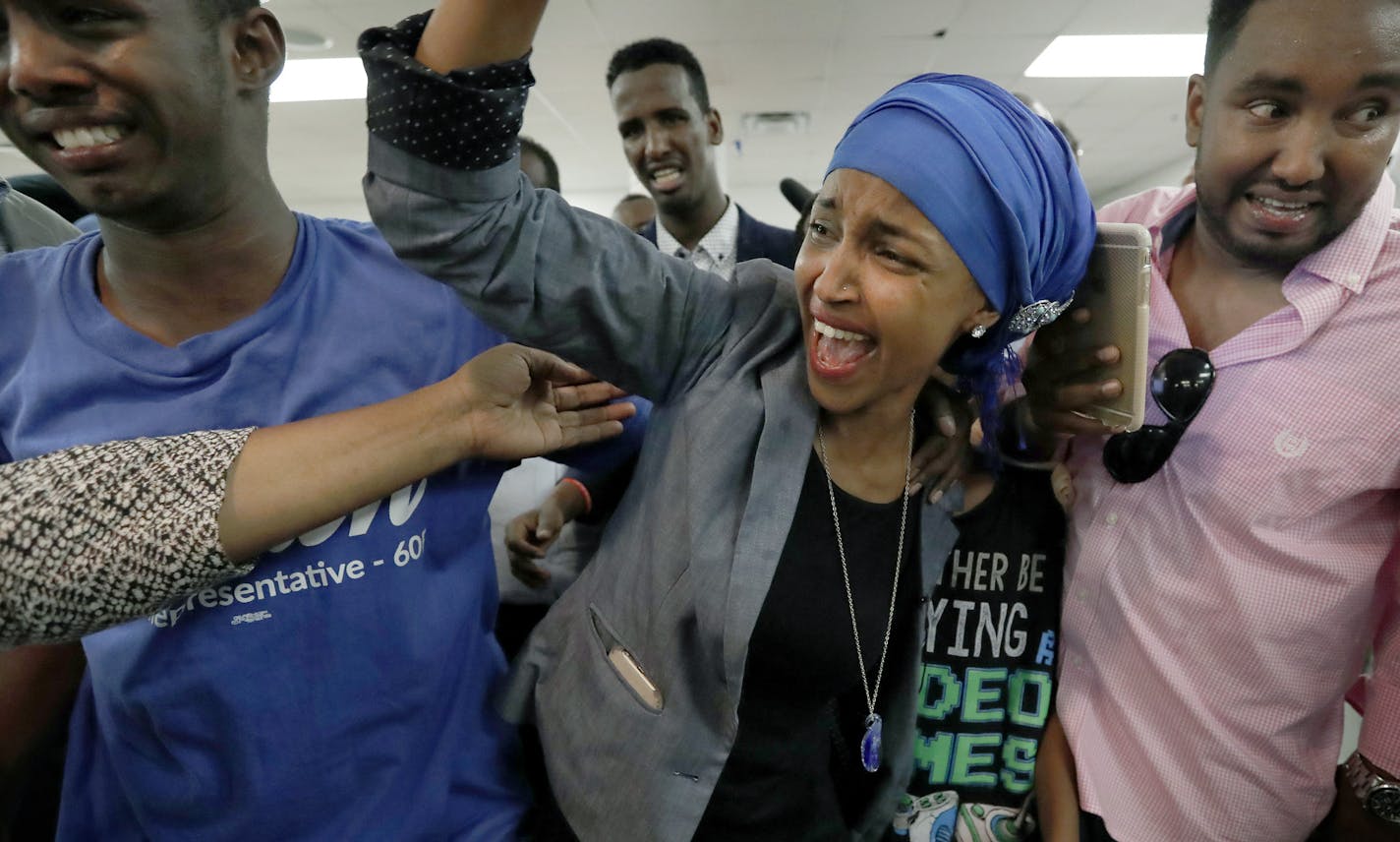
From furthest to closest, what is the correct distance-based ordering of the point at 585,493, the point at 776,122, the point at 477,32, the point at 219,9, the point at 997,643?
1. the point at 776,122
2. the point at 585,493
3. the point at 997,643
4. the point at 219,9
5. the point at 477,32

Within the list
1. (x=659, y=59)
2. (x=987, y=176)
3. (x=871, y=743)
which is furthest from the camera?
(x=659, y=59)

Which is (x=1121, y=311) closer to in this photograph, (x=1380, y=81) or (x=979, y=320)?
(x=979, y=320)

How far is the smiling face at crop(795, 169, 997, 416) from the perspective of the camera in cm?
95

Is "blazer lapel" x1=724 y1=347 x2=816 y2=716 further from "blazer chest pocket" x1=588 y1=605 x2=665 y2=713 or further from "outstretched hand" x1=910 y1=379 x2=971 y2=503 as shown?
"outstretched hand" x1=910 y1=379 x2=971 y2=503

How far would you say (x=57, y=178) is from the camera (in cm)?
72

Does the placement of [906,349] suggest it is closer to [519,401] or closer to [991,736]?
[519,401]

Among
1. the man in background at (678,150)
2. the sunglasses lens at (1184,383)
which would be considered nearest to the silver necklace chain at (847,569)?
the sunglasses lens at (1184,383)

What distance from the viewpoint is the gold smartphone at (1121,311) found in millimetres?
1014

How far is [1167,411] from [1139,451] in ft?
0.22

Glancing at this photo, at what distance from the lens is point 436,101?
67 centimetres

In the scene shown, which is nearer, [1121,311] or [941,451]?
[1121,311]

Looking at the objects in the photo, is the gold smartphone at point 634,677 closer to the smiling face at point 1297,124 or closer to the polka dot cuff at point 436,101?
the polka dot cuff at point 436,101

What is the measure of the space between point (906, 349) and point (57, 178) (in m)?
0.94

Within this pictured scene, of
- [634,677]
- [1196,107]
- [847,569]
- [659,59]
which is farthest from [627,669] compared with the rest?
[659,59]
